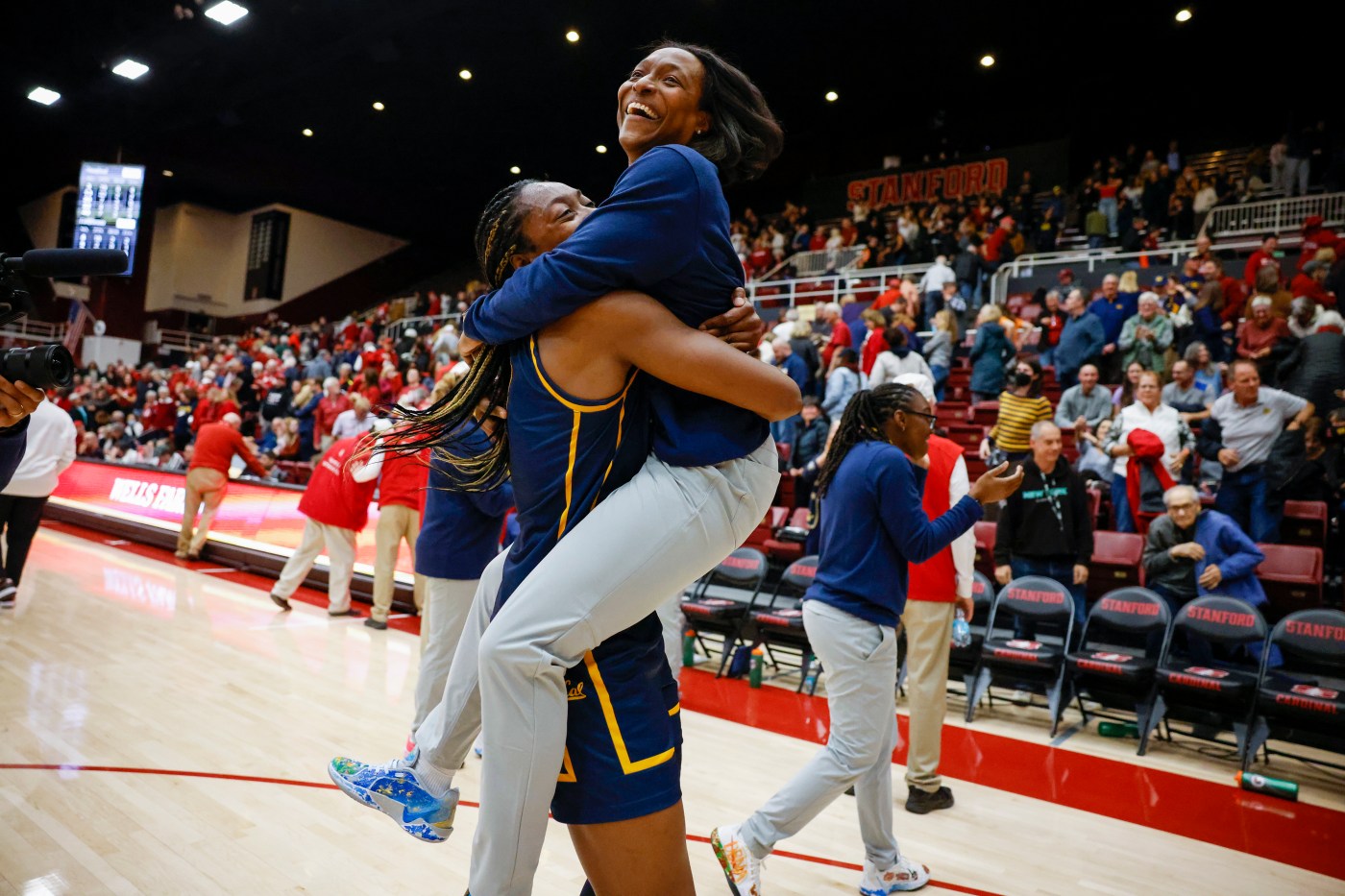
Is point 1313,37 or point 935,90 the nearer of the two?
point 1313,37

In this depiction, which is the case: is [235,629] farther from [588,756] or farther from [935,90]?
[935,90]

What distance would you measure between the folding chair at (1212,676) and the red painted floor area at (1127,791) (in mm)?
429

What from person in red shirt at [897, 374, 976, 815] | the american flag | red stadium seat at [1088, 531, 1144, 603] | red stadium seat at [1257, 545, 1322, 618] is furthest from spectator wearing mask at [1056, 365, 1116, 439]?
the american flag

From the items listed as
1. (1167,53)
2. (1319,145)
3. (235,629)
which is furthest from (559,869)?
(1167,53)

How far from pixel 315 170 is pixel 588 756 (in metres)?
22.5

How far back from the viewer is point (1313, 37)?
14.7 metres

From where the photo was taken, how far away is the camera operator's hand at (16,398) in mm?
1803

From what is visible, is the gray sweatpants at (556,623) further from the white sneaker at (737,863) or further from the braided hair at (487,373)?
the white sneaker at (737,863)

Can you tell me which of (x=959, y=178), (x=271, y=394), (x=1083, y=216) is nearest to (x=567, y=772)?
(x=271, y=394)

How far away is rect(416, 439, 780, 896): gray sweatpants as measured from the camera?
1.30 metres

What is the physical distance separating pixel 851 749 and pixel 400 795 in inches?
58.2

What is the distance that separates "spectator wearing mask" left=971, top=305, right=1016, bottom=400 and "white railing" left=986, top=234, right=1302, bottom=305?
2.17 metres

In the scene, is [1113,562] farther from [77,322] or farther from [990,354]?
[77,322]

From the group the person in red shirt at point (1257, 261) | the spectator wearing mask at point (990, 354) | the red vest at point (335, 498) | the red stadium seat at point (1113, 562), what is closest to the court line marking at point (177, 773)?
the red vest at point (335, 498)
